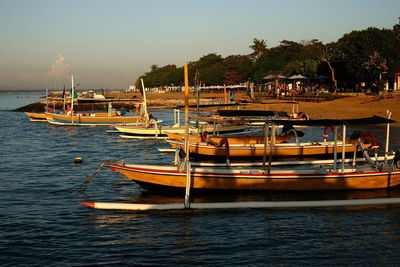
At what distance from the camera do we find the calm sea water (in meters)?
13.8

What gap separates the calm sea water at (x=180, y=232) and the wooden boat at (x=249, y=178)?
21.5 inches

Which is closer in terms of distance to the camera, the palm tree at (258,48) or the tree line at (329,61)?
the tree line at (329,61)

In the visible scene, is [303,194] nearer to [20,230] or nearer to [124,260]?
[124,260]

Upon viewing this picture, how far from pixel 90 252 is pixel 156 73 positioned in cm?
18087

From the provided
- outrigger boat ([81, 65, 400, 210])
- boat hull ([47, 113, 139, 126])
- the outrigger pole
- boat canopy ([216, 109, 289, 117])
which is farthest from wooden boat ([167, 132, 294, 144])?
boat hull ([47, 113, 139, 126])

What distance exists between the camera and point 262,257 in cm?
1380

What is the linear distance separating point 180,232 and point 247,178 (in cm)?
495

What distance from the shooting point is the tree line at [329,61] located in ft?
211

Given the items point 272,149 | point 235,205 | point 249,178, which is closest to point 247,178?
point 249,178

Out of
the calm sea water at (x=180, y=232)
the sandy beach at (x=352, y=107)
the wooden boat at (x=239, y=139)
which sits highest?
the sandy beach at (x=352, y=107)

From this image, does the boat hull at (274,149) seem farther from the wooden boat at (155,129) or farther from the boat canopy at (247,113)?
the wooden boat at (155,129)

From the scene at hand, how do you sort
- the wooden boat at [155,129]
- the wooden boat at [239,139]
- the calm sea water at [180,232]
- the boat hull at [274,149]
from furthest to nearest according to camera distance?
the wooden boat at [155,129] < the wooden boat at [239,139] < the boat hull at [274,149] < the calm sea water at [180,232]

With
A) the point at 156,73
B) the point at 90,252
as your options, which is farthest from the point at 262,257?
the point at 156,73

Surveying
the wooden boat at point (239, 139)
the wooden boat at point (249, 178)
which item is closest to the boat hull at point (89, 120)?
the wooden boat at point (239, 139)
